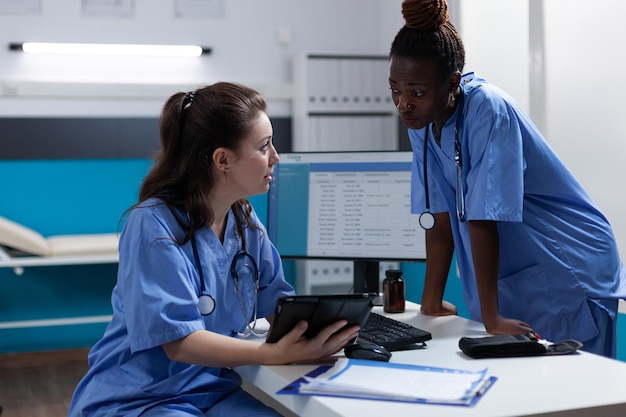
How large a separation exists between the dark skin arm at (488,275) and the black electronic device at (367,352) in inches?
10.4

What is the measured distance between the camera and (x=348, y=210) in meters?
2.25

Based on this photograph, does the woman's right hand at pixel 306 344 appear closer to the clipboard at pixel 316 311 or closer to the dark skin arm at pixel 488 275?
the clipboard at pixel 316 311

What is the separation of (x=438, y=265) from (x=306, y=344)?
0.60 meters

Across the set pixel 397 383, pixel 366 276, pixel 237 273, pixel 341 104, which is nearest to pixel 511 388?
pixel 397 383

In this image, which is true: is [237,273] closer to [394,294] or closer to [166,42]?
[394,294]

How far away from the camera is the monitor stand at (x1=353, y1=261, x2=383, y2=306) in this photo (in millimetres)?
2264

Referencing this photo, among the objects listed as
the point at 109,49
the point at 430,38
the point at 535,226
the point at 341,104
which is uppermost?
the point at 109,49

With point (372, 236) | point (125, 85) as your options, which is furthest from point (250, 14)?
point (372, 236)

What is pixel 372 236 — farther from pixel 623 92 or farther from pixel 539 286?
pixel 623 92

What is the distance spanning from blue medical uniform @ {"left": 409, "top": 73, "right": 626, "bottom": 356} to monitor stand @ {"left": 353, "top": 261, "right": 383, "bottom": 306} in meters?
0.46

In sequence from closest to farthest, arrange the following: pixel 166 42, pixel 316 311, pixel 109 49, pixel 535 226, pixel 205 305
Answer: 1. pixel 316 311
2. pixel 205 305
3. pixel 535 226
4. pixel 109 49
5. pixel 166 42

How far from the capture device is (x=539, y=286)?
179cm

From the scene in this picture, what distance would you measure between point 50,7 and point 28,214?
108 centimetres

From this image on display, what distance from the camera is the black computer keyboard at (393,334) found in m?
1.63
